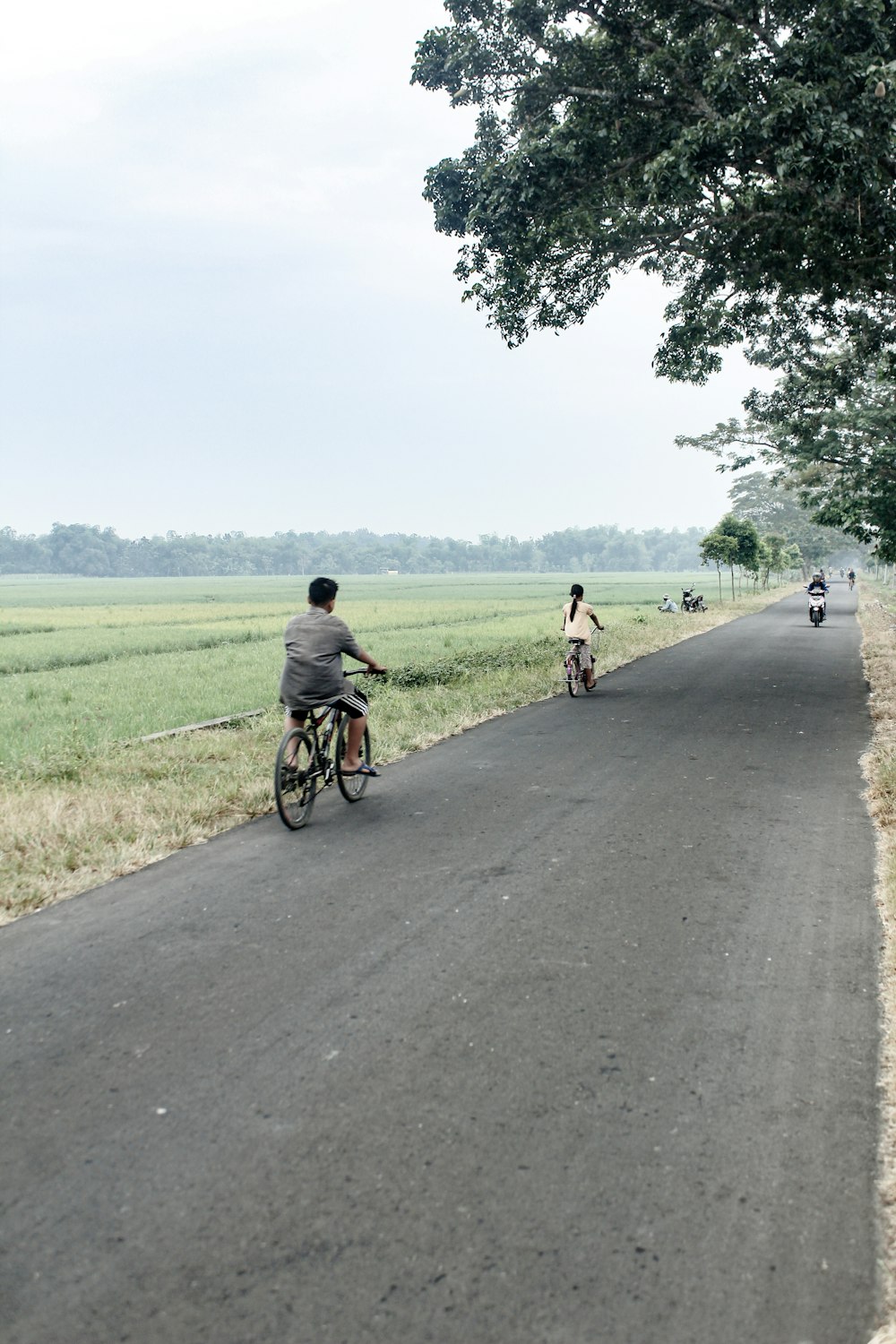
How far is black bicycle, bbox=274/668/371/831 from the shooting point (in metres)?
7.11

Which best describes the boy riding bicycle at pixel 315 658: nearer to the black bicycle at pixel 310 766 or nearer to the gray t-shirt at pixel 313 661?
Answer: the gray t-shirt at pixel 313 661

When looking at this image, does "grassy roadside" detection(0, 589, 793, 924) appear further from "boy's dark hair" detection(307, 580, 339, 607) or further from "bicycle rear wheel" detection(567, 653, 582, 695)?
"boy's dark hair" detection(307, 580, 339, 607)

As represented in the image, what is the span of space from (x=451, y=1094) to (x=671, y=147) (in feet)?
38.0

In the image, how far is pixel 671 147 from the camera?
11375mm

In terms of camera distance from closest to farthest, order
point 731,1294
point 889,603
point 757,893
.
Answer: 1. point 731,1294
2. point 757,893
3. point 889,603

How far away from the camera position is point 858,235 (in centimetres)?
1188

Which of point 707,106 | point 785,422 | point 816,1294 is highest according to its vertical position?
point 707,106

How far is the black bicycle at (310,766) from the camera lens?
280 inches

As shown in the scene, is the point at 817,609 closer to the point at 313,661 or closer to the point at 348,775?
the point at 348,775

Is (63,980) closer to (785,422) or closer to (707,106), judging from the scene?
(707,106)

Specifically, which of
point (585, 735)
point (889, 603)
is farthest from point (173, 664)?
point (889, 603)

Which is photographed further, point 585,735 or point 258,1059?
point 585,735

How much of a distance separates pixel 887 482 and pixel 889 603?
24.0 metres

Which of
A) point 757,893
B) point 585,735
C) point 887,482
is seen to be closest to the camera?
point 757,893
